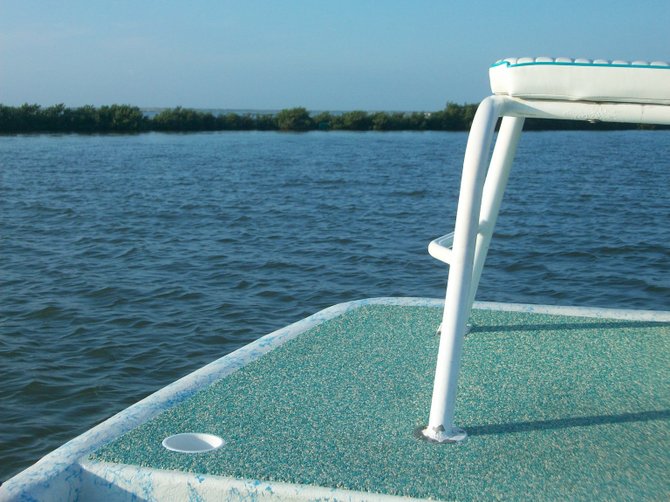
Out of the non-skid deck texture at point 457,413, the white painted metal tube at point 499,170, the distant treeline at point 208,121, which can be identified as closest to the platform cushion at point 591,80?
the white painted metal tube at point 499,170

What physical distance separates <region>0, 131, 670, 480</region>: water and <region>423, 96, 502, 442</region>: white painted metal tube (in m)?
2.98

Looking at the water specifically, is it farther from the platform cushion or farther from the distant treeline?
the distant treeline

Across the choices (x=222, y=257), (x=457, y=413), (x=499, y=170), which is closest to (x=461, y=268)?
(x=457, y=413)

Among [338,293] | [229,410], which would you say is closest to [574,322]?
[229,410]

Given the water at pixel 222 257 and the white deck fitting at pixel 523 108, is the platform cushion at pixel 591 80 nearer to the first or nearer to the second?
the white deck fitting at pixel 523 108

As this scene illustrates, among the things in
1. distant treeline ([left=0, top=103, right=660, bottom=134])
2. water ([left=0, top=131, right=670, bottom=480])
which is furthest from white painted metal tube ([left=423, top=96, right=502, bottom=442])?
distant treeline ([left=0, top=103, right=660, bottom=134])

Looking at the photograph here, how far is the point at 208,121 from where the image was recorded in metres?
47.7

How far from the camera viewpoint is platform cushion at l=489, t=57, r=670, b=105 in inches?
88.8

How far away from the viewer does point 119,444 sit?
2.35 metres

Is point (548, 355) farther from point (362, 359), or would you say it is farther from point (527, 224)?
point (527, 224)

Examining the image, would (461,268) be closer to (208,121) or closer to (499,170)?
(499,170)

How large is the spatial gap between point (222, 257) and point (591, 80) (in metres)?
8.55

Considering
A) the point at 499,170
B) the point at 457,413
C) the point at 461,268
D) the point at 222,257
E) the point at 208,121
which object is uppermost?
the point at 208,121

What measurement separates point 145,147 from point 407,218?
20309 millimetres
